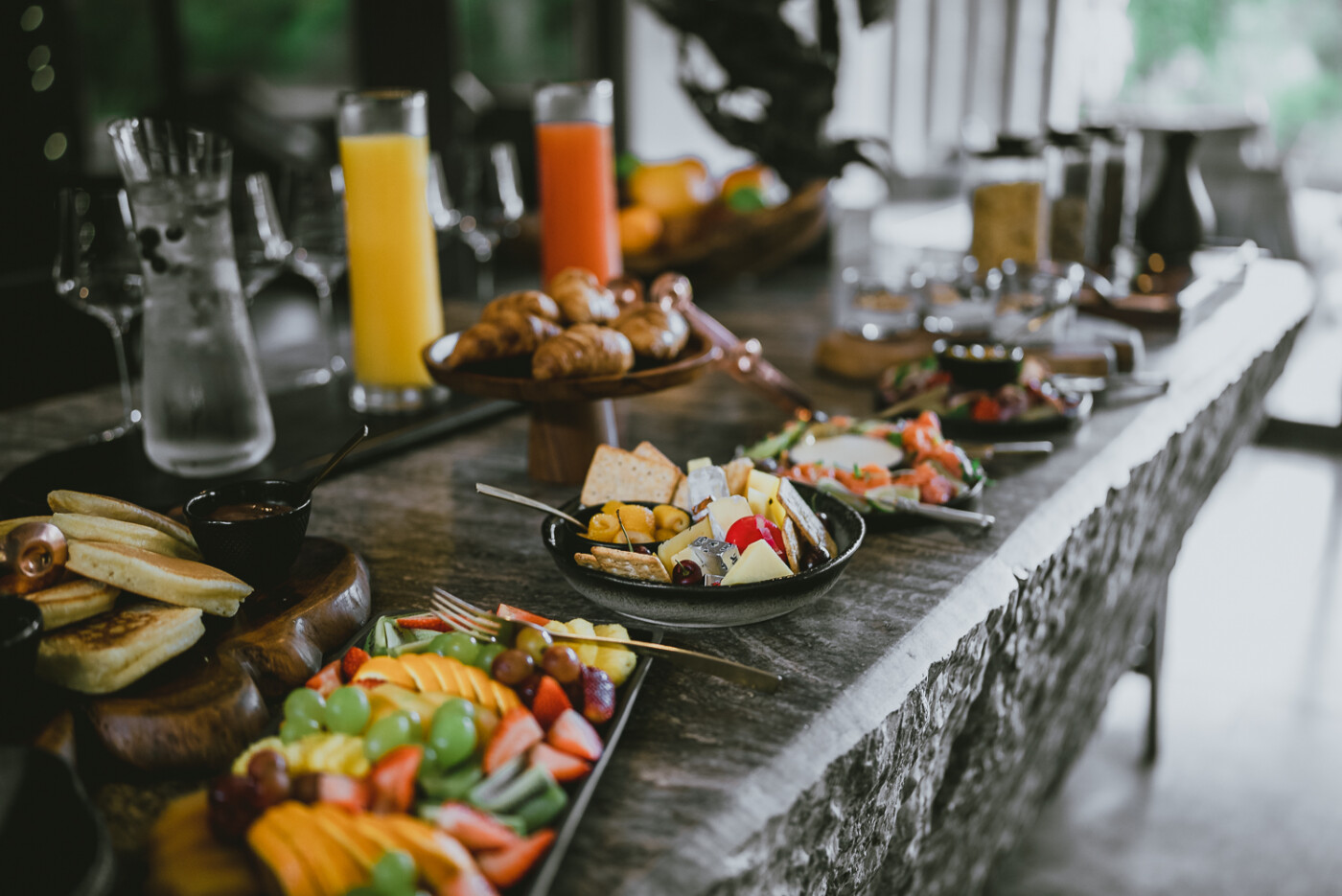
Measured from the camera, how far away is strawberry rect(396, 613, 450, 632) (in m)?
0.83

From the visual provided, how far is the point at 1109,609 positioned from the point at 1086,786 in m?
0.95

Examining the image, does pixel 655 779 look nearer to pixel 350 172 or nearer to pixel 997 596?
pixel 997 596

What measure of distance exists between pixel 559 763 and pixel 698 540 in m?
0.26

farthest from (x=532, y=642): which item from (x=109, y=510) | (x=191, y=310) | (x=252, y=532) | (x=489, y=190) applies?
(x=489, y=190)

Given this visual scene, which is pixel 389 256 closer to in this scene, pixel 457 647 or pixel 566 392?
pixel 566 392

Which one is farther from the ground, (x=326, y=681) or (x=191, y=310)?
(x=191, y=310)

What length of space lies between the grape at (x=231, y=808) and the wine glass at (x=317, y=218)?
986 millimetres

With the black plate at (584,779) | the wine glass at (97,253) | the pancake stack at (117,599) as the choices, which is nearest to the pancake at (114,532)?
the pancake stack at (117,599)

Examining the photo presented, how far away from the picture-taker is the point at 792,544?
35.6 inches

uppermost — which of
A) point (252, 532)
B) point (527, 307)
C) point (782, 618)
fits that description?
point (527, 307)

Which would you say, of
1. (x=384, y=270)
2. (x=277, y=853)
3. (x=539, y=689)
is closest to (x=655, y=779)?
(x=539, y=689)

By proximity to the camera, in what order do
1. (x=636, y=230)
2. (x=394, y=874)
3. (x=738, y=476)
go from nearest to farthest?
(x=394, y=874) < (x=738, y=476) < (x=636, y=230)

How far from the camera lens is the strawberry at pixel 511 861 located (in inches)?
23.1

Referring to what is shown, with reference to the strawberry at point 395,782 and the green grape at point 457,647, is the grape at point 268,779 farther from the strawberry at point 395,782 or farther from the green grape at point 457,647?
the green grape at point 457,647
